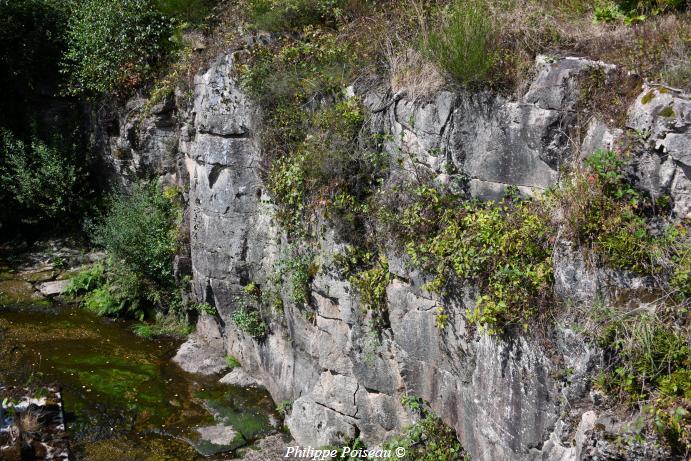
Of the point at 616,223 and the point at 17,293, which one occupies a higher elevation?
the point at 616,223

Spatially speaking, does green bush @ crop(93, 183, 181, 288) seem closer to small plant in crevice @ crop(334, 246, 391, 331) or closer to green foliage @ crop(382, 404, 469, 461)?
small plant in crevice @ crop(334, 246, 391, 331)

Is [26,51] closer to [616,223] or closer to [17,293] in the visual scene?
[17,293]

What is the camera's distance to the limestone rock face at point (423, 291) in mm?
4980

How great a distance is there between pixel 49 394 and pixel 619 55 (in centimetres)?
530

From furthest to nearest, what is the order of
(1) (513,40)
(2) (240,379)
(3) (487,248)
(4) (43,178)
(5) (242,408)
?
(4) (43,178), (2) (240,379), (5) (242,408), (1) (513,40), (3) (487,248)

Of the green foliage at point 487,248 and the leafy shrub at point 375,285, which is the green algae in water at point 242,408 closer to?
the leafy shrub at point 375,285

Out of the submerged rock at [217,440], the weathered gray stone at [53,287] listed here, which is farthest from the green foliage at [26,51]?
the submerged rock at [217,440]

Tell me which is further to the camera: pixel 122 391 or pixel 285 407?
pixel 122 391

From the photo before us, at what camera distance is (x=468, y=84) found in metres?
6.23

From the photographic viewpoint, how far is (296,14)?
879 centimetres

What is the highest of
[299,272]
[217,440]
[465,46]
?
[465,46]

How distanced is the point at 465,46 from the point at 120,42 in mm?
7391

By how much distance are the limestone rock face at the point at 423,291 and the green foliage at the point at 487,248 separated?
0.20m

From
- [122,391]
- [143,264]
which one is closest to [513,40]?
[122,391]
